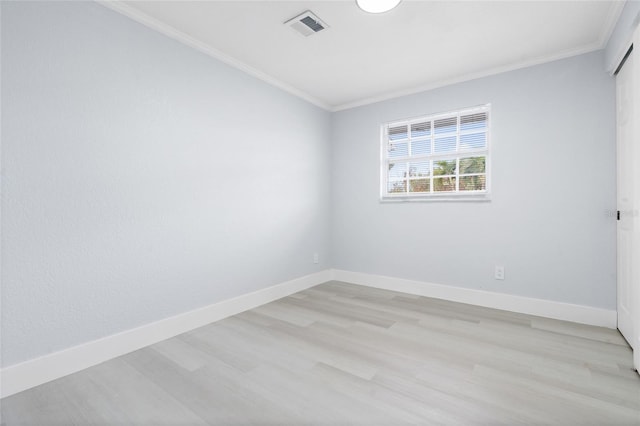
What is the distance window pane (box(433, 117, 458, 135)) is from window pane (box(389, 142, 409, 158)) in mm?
408

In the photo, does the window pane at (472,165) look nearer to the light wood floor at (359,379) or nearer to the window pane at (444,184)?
the window pane at (444,184)

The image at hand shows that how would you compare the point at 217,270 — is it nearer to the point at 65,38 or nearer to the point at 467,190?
the point at 65,38

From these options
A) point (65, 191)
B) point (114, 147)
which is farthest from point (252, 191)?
point (65, 191)

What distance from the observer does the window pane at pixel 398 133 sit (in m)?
3.79

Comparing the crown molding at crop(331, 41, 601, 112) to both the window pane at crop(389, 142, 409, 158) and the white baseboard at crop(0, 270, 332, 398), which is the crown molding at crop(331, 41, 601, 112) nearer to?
the window pane at crop(389, 142, 409, 158)

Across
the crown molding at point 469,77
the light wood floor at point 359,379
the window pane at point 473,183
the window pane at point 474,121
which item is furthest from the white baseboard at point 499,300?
the crown molding at point 469,77

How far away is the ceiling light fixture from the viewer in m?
2.06

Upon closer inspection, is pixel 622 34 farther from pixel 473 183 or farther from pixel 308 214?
pixel 308 214

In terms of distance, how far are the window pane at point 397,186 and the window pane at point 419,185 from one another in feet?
0.26

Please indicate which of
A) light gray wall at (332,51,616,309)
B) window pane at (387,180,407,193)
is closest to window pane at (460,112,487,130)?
light gray wall at (332,51,616,309)

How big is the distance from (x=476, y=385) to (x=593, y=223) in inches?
78.7

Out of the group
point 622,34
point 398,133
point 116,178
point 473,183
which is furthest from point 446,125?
point 116,178

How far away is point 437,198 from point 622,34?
191 cm

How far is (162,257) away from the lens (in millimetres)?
2389
